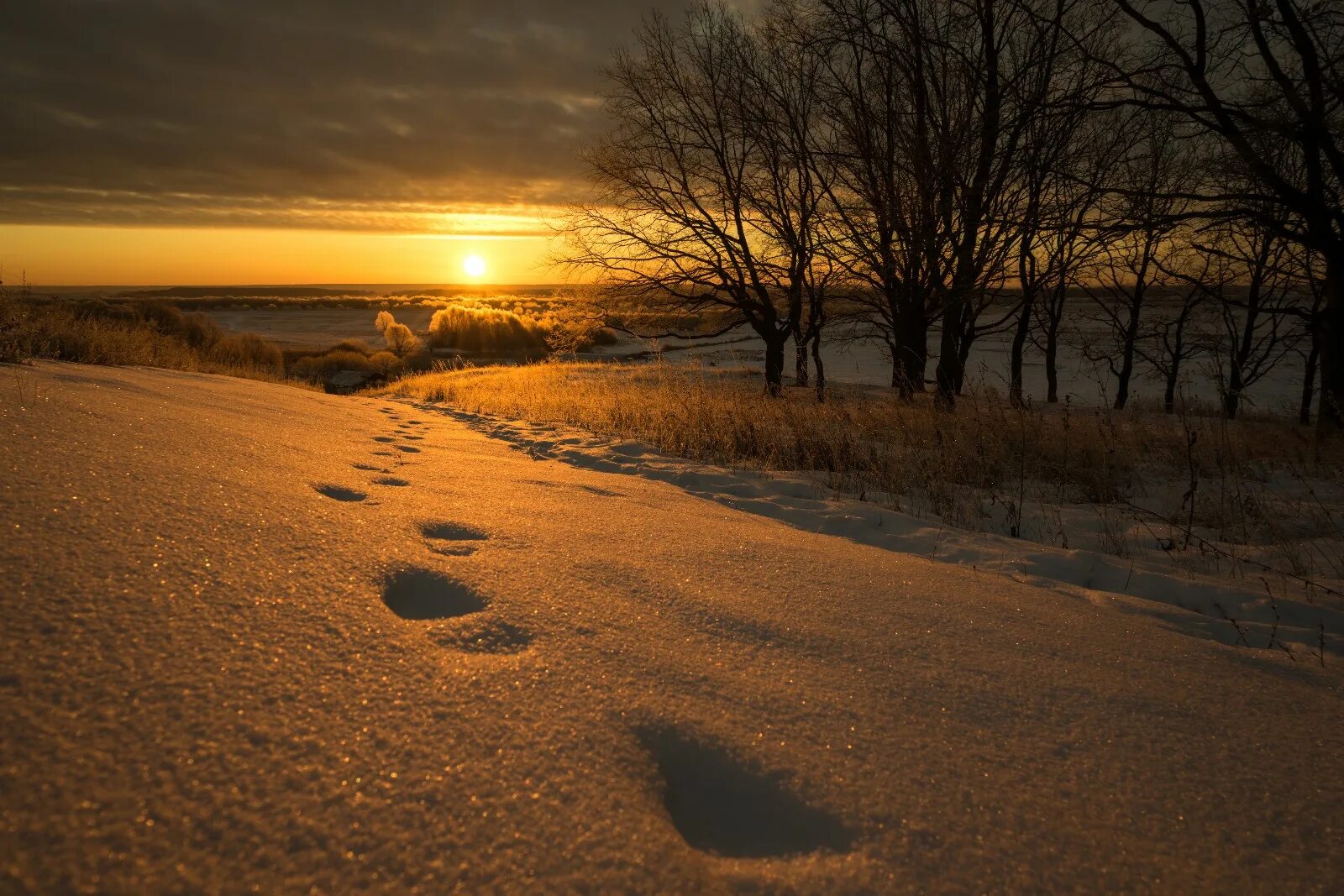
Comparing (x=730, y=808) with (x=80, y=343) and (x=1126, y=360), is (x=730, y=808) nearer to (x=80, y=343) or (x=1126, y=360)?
(x=80, y=343)

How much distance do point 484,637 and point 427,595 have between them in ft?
0.90

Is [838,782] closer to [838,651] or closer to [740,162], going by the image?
[838,651]

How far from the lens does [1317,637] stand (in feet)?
6.56

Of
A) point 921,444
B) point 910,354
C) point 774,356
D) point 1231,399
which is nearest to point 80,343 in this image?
point 921,444

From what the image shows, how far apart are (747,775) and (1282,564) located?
3236mm

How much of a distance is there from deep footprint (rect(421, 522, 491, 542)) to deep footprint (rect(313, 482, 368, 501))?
0.34 m

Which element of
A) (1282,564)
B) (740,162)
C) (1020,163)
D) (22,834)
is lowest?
(1282,564)

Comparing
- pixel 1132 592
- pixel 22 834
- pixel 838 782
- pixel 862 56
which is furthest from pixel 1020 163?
pixel 862 56

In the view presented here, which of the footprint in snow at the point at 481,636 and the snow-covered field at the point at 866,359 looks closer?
the footprint in snow at the point at 481,636

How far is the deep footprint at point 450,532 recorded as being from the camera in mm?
1825

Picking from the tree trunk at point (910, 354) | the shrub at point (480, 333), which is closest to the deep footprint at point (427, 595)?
the tree trunk at point (910, 354)

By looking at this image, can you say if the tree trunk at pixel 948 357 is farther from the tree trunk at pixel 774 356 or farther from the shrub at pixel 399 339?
the shrub at pixel 399 339

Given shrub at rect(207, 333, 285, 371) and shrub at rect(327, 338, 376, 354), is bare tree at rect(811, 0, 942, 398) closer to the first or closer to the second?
shrub at rect(207, 333, 285, 371)

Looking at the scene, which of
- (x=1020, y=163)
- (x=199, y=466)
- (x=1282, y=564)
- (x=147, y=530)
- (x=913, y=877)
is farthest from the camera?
(x=1020, y=163)
